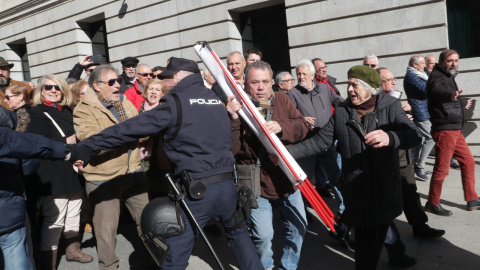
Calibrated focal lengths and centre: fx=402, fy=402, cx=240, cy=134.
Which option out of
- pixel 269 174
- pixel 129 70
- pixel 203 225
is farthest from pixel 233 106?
pixel 129 70

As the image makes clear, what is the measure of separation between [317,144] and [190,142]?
1114 millimetres

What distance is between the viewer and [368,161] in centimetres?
296

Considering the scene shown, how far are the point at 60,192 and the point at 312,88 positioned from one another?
322cm

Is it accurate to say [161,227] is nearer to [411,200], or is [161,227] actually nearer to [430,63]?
[411,200]

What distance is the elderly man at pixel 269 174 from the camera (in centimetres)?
334

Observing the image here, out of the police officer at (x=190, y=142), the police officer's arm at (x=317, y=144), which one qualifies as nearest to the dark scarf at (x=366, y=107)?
the police officer's arm at (x=317, y=144)

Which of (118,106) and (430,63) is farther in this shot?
(430,63)

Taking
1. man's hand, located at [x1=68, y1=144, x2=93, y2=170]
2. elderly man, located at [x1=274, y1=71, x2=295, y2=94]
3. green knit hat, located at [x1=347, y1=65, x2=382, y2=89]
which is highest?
elderly man, located at [x1=274, y1=71, x2=295, y2=94]

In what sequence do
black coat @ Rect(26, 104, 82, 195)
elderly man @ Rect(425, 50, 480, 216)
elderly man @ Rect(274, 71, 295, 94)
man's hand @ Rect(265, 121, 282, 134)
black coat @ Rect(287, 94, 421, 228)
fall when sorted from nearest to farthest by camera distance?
1. black coat @ Rect(287, 94, 421, 228)
2. man's hand @ Rect(265, 121, 282, 134)
3. black coat @ Rect(26, 104, 82, 195)
4. elderly man @ Rect(425, 50, 480, 216)
5. elderly man @ Rect(274, 71, 295, 94)

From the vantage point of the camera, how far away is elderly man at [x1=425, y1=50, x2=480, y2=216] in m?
4.79

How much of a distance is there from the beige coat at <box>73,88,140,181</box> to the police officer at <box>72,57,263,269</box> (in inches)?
21.8

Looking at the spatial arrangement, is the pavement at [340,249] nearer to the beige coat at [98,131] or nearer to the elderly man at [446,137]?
the elderly man at [446,137]

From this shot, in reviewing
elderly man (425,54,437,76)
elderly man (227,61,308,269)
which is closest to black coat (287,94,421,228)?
elderly man (227,61,308,269)

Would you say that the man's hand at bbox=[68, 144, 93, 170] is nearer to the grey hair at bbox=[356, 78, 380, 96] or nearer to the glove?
the glove
